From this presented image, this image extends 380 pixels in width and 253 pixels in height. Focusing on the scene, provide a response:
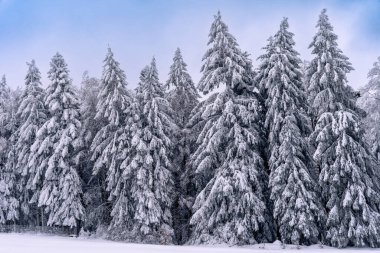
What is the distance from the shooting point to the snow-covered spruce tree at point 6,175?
43.8 meters

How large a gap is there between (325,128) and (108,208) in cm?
2039

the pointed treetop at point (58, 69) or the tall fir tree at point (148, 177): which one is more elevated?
the pointed treetop at point (58, 69)

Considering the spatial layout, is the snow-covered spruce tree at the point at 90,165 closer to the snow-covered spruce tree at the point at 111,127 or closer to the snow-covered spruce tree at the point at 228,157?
the snow-covered spruce tree at the point at 111,127

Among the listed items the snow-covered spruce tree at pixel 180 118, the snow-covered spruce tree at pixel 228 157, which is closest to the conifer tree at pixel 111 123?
the snow-covered spruce tree at pixel 180 118

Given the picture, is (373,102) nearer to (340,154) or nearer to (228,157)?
(340,154)

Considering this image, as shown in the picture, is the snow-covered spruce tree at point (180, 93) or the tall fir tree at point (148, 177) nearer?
the tall fir tree at point (148, 177)

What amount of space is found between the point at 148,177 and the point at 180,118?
7293 millimetres

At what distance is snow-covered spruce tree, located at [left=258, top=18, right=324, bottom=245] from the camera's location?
1084 inches

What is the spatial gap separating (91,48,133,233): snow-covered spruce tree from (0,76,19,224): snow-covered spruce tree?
11.8 metres

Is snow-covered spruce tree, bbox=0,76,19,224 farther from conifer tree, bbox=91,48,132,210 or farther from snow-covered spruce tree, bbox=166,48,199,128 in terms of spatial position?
snow-covered spruce tree, bbox=166,48,199,128

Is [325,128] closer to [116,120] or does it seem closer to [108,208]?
[116,120]

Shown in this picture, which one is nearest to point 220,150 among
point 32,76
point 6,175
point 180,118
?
point 180,118

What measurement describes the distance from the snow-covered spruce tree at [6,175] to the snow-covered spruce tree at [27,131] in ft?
2.25

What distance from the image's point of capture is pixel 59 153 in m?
38.2
